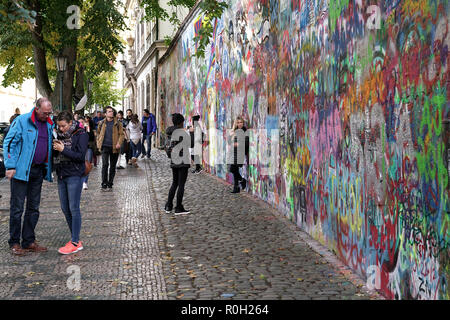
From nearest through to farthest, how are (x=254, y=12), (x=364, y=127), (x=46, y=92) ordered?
(x=364, y=127)
(x=254, y=12)
(x=46, y=92)

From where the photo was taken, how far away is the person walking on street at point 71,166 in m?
7.54

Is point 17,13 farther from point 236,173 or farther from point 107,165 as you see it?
point 107,165

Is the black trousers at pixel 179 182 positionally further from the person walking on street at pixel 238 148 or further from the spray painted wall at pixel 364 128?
the person walking on street at pixel 238 148

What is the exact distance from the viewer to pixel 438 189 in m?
4.31

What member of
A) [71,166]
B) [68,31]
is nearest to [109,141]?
[71,166]

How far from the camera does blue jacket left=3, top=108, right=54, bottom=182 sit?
732cm

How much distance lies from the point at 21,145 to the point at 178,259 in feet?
6.93

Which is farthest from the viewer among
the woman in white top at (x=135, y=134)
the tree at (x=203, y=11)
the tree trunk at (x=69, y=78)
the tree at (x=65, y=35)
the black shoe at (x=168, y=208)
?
the tree trunk at (x=69, y=78)

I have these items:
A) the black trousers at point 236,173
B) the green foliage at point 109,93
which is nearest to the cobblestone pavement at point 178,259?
the black trousers at point 236,173

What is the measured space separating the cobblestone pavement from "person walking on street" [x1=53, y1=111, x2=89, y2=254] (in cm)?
32

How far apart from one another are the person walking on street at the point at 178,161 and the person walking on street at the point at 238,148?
2191mm
